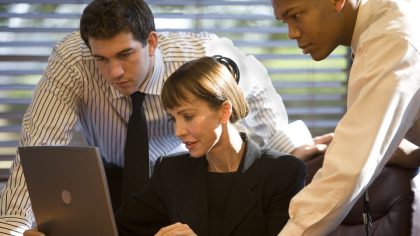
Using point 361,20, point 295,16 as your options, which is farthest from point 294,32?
point 361,20

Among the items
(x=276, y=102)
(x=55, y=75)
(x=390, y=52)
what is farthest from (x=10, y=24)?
(x=390, y=52)

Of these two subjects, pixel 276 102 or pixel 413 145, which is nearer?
pixel 413 145

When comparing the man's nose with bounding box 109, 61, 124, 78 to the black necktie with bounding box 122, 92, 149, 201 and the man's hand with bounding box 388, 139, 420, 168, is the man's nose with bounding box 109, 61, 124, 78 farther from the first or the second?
the man's hand with bounding box 388, 139, 420, 168

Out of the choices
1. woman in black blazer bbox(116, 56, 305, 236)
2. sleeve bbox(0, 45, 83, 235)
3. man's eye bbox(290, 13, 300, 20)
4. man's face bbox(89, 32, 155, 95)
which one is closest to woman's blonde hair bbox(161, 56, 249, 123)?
woman in black blazer bbox(116, 56, 305, 236)

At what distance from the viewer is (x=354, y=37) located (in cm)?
172

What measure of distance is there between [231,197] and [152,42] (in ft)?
2.28

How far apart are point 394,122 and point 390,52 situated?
13cm

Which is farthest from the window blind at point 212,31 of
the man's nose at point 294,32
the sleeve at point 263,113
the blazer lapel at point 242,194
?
the man's nose at point 294,32

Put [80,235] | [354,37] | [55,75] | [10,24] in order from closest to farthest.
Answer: [354,37]
[80,235]
[55,75]
[10,24]

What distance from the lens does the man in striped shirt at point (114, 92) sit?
96.0 inches

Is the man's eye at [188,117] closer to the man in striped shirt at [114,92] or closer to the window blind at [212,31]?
the man in striped shirt at [114,92]

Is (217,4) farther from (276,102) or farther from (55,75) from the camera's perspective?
(55,75)

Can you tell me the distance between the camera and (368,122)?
1502 mm

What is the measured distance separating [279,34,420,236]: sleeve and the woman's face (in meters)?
0.56
